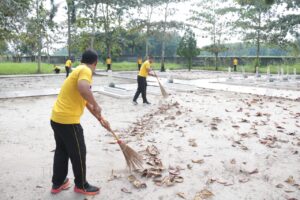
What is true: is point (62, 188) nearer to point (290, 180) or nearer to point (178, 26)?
point (290, 180)

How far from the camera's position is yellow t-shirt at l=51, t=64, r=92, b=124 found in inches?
135

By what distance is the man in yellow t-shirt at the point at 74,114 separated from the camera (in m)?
3.36

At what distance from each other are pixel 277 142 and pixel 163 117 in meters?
3.25

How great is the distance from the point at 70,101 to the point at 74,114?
0.16 metres

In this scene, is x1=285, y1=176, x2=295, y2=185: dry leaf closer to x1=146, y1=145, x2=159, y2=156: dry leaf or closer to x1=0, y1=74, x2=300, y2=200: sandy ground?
x1=0, y1=74, x2=300, y2=200: sandy ground

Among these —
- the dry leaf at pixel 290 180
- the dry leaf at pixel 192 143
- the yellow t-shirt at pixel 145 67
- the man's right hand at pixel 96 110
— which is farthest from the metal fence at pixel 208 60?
the dry leaf at pixel 290 180

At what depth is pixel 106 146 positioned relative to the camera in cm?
574

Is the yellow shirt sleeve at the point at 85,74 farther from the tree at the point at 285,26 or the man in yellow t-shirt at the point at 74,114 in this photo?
the tree at the point at 285,26

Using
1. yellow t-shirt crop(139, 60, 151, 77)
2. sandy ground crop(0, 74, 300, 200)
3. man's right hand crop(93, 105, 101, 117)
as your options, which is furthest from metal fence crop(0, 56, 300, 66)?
man's right hand crop(93, 105, 101, 117)

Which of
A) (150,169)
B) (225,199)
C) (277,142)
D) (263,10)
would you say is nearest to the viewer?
(225,199)

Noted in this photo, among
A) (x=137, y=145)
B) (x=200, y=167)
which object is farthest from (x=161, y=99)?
(x=200, y=167)

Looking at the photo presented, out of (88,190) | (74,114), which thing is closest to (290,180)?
(88,190)

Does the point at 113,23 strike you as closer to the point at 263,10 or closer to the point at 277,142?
the point at 263,10

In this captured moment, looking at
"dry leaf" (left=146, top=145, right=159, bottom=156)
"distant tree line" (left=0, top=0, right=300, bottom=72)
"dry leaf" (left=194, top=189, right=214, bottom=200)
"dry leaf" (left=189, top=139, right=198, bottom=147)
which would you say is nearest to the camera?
"dry leaf" (left=194, top=189, right=214, bottom=200)
